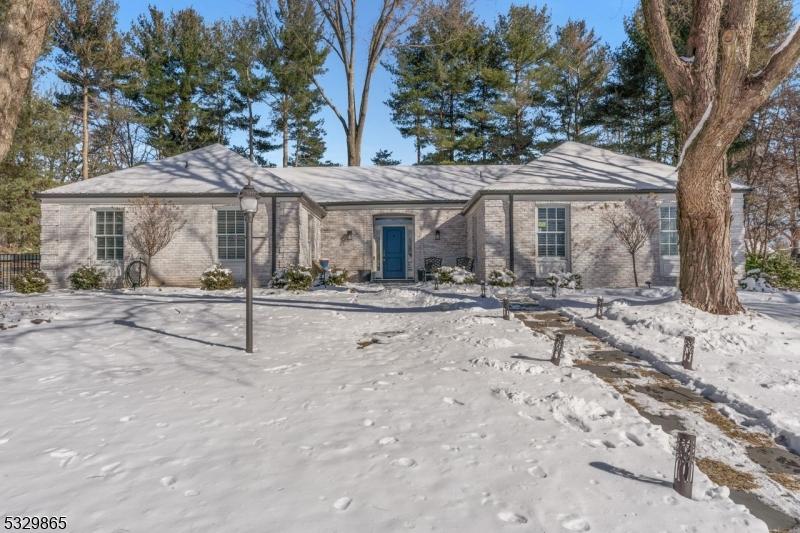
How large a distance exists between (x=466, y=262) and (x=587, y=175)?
5.23 m

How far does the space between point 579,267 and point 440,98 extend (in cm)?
1746

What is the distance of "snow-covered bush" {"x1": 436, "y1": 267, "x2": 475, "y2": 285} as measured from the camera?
13.0 meters

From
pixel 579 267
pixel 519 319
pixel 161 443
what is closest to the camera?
pixel 161 443

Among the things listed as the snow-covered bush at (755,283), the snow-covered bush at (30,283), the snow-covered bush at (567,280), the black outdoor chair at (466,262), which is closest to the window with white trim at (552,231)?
the snow-covered bush at (567,280)

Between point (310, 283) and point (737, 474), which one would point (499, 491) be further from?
point (310, 283)

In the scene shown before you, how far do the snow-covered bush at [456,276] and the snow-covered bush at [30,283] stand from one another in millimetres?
Answer: 11764

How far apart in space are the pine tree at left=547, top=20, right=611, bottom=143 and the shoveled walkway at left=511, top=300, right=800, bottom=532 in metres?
23.9

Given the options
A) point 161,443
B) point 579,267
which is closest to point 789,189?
point 579,267

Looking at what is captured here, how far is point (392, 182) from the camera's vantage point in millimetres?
17875

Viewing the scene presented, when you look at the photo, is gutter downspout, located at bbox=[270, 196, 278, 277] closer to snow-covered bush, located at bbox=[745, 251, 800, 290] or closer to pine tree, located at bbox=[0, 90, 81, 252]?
snow-covered bush, located at bbox=[745, 251, 800, 290]

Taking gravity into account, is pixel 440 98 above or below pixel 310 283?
above

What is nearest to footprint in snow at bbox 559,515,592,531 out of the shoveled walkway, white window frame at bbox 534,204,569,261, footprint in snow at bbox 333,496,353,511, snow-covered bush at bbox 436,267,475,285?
the shoveled walkway

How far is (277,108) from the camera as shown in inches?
1053

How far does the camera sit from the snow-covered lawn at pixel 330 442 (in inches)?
78.9
